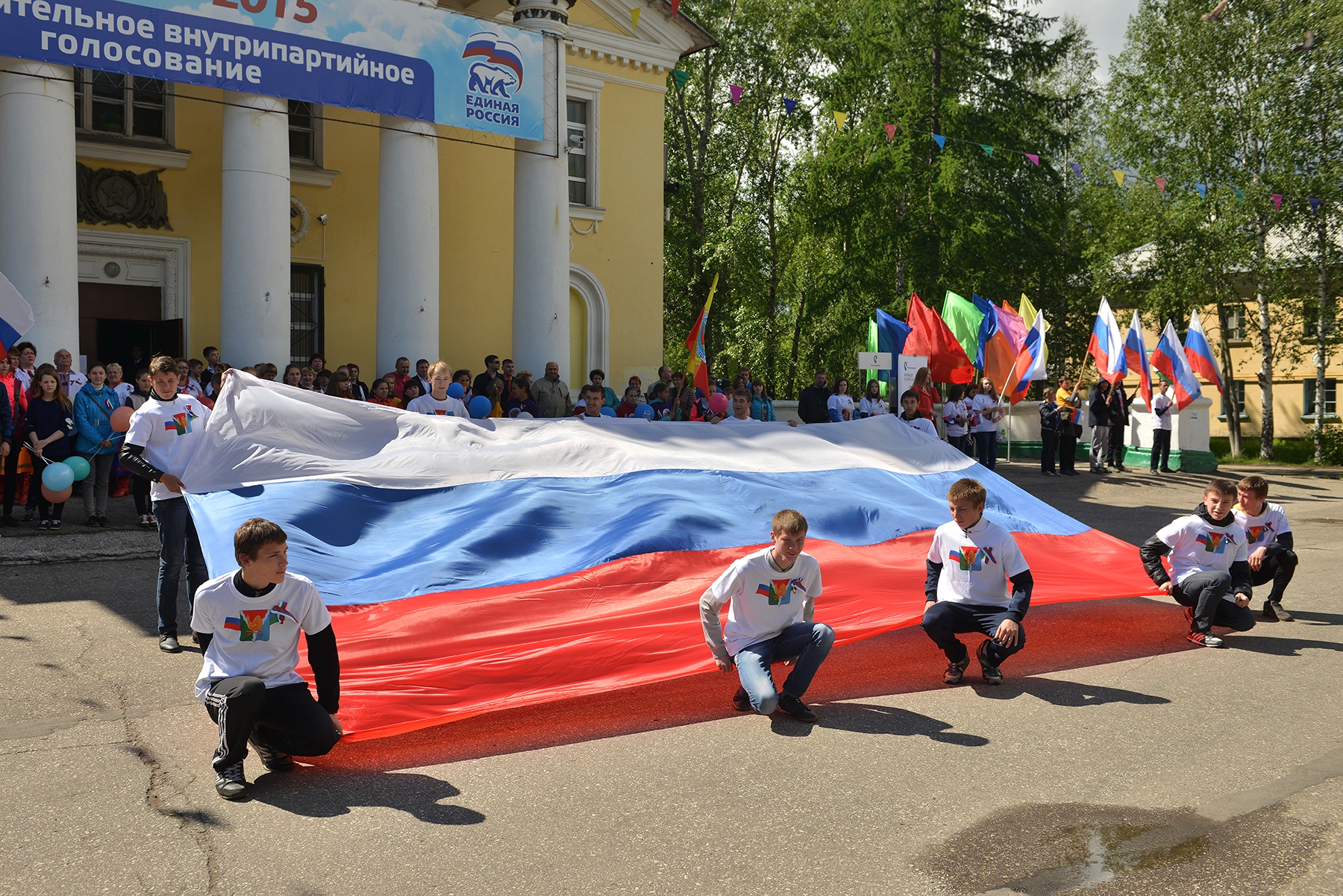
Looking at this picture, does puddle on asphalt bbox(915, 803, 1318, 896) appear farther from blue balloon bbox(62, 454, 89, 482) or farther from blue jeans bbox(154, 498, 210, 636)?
blue balloon bbox(62, 454, 89, 482)

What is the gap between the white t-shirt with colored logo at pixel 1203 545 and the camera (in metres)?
7.89

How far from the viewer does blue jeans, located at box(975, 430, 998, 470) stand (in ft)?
64.3

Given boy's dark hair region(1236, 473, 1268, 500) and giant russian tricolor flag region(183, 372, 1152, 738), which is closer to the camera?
giant russian tricolor flag region(183, 372, 1152, 738)

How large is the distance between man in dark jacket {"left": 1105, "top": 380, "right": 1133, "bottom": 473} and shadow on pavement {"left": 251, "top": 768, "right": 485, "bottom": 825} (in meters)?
19.2

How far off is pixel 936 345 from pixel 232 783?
15894 millimetres

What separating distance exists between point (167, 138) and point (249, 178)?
305 cm

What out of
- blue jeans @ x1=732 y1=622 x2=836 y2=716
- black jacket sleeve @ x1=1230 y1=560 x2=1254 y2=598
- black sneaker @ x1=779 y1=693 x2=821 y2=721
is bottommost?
black sneaker @ x1=779 y1=693 x2=821 y2=721

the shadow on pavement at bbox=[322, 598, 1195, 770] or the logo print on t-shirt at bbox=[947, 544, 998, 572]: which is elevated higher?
the logo print on t-shirt at bbox=[947, 544, 998, 572]

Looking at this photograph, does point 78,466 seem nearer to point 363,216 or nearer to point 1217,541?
point 363,216

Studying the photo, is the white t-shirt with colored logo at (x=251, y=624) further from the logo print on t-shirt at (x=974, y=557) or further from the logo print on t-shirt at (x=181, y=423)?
the logo print on t-shirt at (x=974, y=557)

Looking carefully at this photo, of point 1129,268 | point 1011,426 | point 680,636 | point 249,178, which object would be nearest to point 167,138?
point 249,178

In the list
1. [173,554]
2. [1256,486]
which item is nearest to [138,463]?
[173,554]

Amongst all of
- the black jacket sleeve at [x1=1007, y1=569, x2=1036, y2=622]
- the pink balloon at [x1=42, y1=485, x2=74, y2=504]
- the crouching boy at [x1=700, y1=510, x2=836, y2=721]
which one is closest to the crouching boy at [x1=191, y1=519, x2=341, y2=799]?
the crouching boy at [x1=700, y1=510, x2=836, y2=721]

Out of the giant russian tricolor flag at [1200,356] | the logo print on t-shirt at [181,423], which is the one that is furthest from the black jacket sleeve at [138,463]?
the giant russian tricolor flag at [1200,356]
